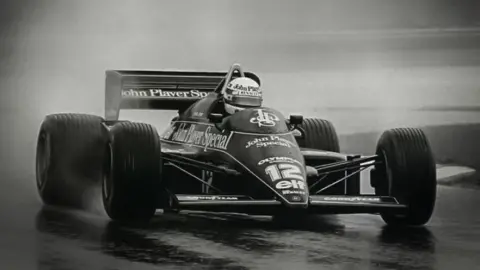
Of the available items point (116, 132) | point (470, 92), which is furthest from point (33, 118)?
point (116, 132)

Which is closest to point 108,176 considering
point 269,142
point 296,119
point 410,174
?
point 269,142

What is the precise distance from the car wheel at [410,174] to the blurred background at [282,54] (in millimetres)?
6706

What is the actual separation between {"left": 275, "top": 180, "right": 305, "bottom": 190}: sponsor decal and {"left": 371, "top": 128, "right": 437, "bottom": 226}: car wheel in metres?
0.81

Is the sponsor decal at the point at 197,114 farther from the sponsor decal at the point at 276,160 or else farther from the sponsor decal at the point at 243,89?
the sponsor decal at the point at 276,160

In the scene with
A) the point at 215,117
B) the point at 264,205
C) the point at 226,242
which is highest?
the point at 215,117

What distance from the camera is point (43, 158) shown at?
1030cm

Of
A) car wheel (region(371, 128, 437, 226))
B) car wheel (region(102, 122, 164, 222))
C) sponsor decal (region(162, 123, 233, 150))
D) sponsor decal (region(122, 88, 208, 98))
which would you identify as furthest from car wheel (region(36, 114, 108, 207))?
car wheel (region(371, 128, 437, 226))

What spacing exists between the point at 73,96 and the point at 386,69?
522 cm

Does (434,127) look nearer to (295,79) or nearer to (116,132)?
(295,79)

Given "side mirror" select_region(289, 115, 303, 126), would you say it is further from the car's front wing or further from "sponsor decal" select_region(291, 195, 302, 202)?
"sponsor decal" select_region(291, 195, 302, 202)

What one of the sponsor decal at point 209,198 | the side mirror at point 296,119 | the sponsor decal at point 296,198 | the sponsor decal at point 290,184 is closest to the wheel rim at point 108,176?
the sponsor decal at point 209,198

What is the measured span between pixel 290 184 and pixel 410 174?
1187 millimetres

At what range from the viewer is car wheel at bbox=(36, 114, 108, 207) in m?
10.0

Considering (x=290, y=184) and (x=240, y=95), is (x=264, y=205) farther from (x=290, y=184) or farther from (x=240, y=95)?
(x=240, y=95)
